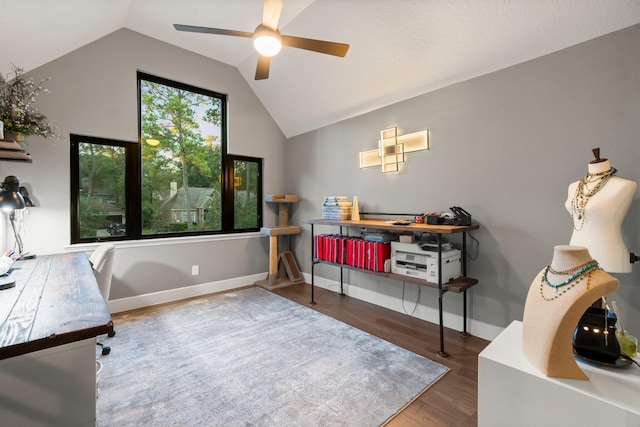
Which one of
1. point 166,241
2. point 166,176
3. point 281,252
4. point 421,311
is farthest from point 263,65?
point 281,252

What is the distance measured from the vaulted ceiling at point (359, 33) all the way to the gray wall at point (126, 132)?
178 millimetres

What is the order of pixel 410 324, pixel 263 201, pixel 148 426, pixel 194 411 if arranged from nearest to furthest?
pixel 148 426 → pixel 194 411 → pixel 410 324 → pixel 263 201

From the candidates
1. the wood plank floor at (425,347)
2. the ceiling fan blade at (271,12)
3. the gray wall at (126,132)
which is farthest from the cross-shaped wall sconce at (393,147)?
the gray wall at (126,132)

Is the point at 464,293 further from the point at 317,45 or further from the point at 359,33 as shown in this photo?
the point at 359,33

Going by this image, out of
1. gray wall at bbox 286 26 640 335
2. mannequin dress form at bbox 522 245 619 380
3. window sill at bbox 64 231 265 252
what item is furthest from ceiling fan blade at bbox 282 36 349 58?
window sill at bbox 64 231 265 252

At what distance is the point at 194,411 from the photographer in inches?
66.0

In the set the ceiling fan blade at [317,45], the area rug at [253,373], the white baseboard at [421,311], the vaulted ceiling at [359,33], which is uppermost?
the vaulted ceiling at [359,33]

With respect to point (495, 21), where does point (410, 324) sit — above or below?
below

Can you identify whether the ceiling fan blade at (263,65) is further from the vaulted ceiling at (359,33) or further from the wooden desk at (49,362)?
the wooden desk at (49,362)

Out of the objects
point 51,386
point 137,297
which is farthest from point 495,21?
point 137,297

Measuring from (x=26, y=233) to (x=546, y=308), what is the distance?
401 centimetres

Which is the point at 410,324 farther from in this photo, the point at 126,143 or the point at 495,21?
the point at 126,143

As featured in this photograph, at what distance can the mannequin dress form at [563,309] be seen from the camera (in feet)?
3.11

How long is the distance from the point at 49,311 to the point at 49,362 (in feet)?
1.02
